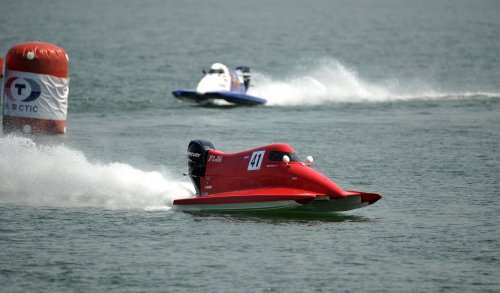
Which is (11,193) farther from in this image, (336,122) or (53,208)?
(336,122)

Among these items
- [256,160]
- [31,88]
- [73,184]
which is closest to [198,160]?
[256,160]

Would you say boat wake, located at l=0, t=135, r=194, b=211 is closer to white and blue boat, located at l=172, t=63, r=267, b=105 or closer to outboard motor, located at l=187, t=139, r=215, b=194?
outboard motor, located at l=187, t=139, r=215, b=194

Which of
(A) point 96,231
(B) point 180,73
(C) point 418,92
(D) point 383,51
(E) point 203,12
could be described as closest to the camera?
(A) point 96,231

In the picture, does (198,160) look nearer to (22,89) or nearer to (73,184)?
(73,184)

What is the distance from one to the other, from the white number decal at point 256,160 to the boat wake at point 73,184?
2.38 m

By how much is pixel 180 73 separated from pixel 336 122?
2192 centimetres

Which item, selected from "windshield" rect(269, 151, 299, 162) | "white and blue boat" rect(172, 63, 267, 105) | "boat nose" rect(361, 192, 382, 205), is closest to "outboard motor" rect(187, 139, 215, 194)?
"windshield" rect(269, 151, 299, 162)

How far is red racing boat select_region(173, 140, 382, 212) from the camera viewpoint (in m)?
21.5

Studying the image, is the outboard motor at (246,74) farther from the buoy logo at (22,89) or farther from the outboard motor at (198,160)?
the outboard motor at (198,160)

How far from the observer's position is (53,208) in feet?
75.3

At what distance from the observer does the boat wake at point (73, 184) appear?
23531 mm

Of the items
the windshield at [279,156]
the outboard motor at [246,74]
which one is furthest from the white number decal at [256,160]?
the outboard motor at [246,74]

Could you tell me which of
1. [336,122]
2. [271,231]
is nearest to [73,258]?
[271,231]

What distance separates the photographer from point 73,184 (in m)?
24.3
